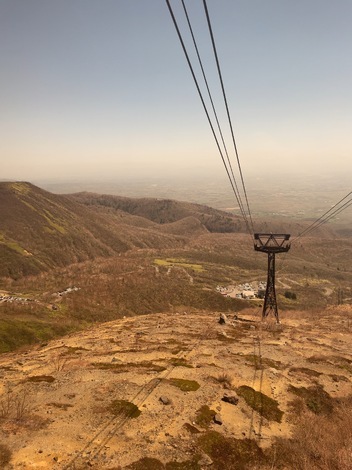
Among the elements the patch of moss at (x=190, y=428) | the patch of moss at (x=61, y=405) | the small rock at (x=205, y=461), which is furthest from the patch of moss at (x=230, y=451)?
the patch of moss at (x=61, y=405)

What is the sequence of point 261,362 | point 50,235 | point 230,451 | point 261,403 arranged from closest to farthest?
point 230,451 < point 261,403 < point 261,362 < point 50,235

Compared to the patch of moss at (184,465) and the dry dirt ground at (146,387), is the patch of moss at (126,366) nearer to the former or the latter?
the dry dirt ground at (146,387)

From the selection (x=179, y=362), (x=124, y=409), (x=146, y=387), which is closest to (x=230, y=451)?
(x=124, y=409)

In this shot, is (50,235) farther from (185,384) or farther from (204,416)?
(204,416)

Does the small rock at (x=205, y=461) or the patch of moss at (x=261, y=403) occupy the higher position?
the small rock at (x=205, y=461)

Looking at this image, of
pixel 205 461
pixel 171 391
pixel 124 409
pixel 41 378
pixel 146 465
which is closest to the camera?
pixel 146 465

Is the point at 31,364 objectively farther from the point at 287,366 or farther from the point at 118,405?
the point at 287,366
